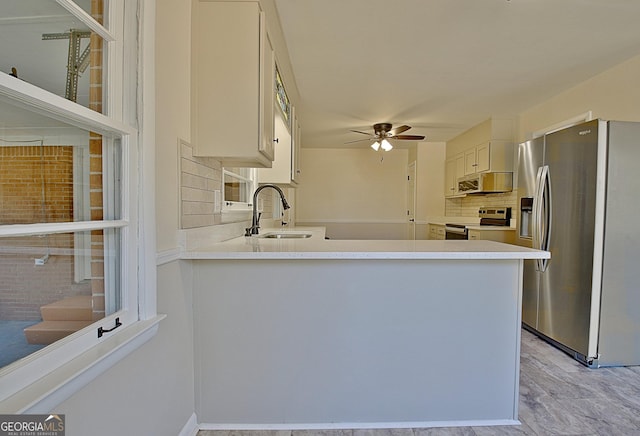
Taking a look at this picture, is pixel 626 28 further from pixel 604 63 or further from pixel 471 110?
pixel 471 110

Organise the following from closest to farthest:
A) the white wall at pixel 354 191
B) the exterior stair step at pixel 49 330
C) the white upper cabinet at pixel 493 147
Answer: the exterior stair step at pixel 49 330, the white upper cabinet at pixel 493 147, the white wall at pixel 354 191

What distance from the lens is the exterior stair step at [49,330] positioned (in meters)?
0.77

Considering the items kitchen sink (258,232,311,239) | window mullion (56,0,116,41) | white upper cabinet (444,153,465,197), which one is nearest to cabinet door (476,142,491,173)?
white upper cabinet (444,153,465,197)

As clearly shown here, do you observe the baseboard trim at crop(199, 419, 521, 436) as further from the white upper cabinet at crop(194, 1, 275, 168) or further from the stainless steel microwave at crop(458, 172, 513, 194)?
the stainless steel microwave at crop(458, 172, 513, 194)

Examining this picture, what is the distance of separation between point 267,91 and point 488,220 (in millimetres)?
3769

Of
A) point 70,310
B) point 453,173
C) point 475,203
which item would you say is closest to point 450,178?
point 453,173

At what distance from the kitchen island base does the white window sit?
56 centimetres

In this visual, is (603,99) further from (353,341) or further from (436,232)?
(353,341)

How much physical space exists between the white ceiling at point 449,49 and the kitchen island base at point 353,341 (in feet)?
5.66

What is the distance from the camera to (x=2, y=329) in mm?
695

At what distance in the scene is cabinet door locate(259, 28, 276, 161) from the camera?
5.40 feet

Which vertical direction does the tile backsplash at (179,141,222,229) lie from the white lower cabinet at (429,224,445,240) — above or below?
above

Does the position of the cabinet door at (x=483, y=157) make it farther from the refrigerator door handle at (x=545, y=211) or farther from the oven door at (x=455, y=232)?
the refrigerator door handle at (x=545, y=211)

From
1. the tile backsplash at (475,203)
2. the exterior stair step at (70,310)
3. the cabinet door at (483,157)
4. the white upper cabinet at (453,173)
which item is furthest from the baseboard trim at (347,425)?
the white upper cabinet at (453,173)
